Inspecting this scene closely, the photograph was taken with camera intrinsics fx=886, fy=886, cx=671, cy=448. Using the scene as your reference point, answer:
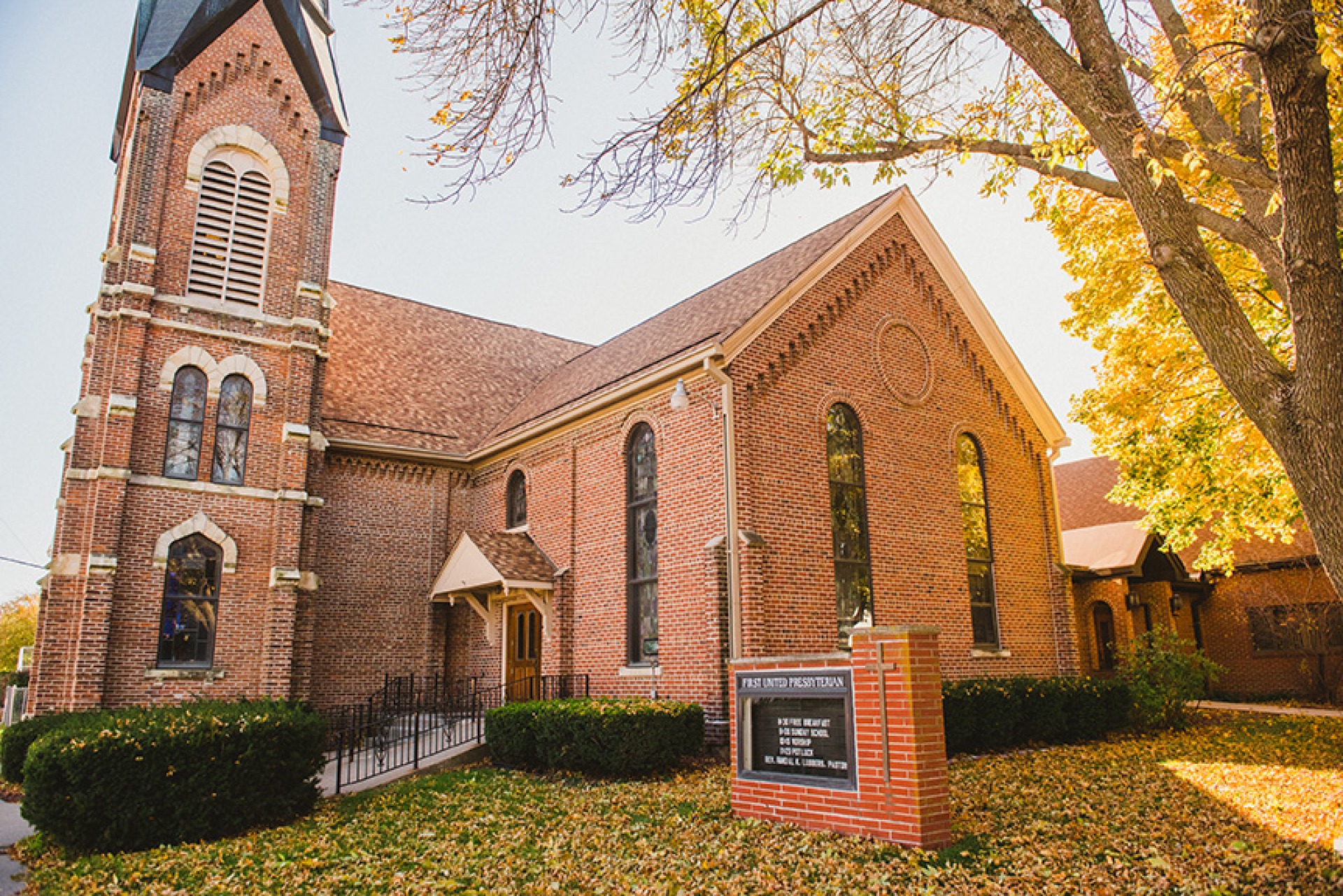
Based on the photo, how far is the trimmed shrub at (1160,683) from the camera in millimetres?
15414

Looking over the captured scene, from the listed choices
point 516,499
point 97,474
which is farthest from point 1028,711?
point 97,474

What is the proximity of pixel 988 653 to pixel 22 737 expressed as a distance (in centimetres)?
1523

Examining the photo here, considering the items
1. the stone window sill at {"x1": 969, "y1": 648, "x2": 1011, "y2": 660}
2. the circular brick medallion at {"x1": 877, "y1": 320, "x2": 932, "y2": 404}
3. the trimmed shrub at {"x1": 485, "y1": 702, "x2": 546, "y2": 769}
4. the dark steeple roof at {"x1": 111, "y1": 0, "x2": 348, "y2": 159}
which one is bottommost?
the trimmed shrub at {"x1": 485, "y1": 702, "x2": 546, "y2": 769}

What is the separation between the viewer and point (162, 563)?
1487cm

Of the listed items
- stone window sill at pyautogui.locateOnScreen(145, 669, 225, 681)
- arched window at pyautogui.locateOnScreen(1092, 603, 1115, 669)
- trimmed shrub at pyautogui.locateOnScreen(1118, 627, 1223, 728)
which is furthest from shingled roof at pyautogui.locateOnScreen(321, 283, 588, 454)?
arched window at pyautogui.locateOnScreen(1092, 603, 1115, 669)

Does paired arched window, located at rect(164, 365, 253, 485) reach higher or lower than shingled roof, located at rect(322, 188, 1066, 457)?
lower

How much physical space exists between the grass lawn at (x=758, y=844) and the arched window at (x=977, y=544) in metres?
4.28

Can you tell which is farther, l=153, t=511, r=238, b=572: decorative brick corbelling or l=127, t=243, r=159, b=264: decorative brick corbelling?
l=127, t=243, r=159, b=264: decorative brick corbelling

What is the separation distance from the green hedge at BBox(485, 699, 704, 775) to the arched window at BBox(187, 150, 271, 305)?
32.4 ft

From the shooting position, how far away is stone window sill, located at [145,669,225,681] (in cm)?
1445

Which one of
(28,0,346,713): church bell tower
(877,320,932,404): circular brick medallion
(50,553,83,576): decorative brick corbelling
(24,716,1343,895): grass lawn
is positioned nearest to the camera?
(24,716,1343,895): grass lawn

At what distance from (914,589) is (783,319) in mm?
4967

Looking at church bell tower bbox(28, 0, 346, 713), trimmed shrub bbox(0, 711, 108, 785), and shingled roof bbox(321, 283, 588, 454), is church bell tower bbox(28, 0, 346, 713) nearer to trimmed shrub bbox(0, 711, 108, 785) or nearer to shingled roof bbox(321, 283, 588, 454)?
trimmed shrub bbox(0, 711, 108, 785)

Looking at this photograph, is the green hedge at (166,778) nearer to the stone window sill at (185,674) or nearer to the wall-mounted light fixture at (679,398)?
the stone window sill at (185,674)
